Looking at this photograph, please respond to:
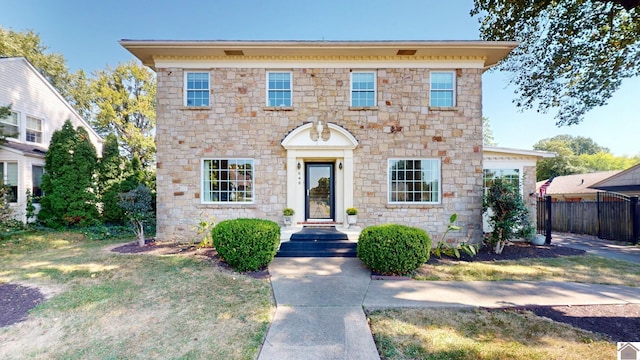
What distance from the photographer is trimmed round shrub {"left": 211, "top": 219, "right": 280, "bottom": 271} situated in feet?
17.7

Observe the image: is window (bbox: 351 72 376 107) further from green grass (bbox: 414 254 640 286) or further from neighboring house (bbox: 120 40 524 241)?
green grass (bbox: 414 254 640 286)

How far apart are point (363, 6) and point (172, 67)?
7.48m

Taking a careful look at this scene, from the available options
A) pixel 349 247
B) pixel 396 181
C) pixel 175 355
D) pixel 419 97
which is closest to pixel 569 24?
pixel 419 97

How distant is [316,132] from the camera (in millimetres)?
8070

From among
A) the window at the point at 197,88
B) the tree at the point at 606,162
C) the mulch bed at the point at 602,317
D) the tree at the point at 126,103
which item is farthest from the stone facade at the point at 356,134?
the tree at the point at 606,162

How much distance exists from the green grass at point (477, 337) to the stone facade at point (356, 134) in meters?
4.50

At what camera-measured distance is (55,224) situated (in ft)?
33.1

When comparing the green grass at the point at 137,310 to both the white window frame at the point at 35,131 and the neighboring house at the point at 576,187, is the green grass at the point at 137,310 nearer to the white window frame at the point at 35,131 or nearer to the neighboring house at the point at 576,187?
the white window frame at the point at 35,131

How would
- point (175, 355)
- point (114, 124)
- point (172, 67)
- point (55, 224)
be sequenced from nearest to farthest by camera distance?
point (175, 355), point (172, 67), point (55, 224), point (114, 124)

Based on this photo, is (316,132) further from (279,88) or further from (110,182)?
(110,182)

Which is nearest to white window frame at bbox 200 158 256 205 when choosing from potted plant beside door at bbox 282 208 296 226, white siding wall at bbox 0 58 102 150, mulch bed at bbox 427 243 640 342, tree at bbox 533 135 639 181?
potted plant beside door at bbox 282 208 296 226

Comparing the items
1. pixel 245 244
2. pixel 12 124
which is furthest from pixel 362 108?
pixel 12 124

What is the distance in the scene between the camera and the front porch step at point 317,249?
Result: 6.77 metres

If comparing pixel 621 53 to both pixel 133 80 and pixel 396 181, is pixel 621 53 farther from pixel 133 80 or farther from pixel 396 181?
pixel 133 80
